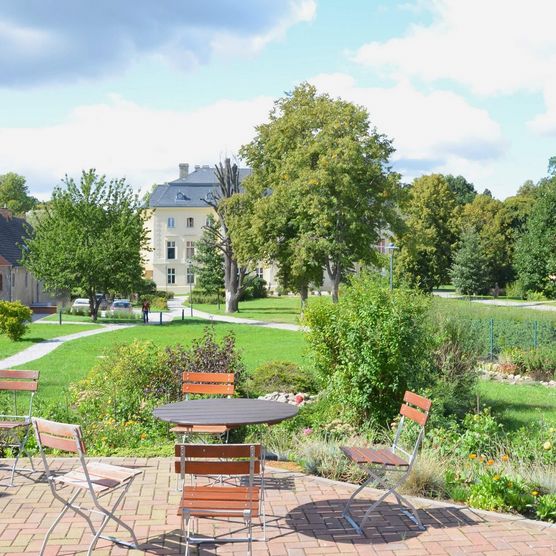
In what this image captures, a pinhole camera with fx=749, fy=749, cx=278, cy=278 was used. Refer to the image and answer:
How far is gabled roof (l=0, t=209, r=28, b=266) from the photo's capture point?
49.8 m

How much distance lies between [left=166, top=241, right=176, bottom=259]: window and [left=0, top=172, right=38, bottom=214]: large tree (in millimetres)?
24900

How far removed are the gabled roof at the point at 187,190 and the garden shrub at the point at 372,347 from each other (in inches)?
2716

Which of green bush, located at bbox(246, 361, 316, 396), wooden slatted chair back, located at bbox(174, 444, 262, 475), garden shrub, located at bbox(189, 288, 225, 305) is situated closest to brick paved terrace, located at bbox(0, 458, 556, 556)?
wooden slatted chair back, located at bbox(174, 444, 262, 475)

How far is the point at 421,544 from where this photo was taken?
597cm

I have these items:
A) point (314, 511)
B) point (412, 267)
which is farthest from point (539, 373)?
point (412, 267)

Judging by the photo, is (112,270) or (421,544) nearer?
(421,544)

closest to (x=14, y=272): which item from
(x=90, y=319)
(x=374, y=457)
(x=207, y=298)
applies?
(x=90, y=319)

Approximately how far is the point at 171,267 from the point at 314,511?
→ 74557mm

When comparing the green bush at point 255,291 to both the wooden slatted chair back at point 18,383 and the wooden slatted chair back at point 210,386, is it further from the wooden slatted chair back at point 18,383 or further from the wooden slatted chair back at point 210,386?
the wooden slatted chair back at point 18,383

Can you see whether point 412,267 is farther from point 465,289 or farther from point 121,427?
point 121,427

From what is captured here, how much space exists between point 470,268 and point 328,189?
27822mm

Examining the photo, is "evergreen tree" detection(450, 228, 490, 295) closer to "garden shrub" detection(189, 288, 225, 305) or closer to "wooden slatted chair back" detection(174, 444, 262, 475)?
"garden shrub" detection(189, 288, 225, 305)

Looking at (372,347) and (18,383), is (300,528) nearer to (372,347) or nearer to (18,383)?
(18,383)

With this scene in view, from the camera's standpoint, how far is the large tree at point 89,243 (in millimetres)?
37094
